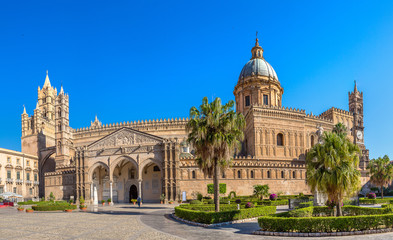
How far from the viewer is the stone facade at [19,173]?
6269 centimetres

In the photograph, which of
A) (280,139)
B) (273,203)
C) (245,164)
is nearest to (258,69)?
(280,139)

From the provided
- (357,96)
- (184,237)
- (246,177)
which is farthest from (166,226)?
(357,96)

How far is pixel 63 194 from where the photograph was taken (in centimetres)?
6141

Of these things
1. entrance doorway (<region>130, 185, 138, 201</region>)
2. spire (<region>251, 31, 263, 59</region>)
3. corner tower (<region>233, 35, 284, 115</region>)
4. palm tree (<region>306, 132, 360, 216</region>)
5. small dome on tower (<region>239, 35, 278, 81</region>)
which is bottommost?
entrance doorway (<region>130, 185, 138, 201</region>)

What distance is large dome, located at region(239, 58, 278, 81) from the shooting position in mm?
70719

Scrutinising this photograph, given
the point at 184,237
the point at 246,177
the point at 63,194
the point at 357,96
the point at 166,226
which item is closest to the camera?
the point at 184,237

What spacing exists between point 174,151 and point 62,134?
31.0 m

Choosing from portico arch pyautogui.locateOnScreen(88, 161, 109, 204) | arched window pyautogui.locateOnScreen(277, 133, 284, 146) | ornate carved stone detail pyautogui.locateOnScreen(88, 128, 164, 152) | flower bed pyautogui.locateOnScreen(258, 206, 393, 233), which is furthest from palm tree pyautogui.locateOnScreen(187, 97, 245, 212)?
arched window pyautogui.locateOnScreen(277, 133, 284, 146)

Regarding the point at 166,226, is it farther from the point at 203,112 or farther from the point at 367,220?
the point at 367,220

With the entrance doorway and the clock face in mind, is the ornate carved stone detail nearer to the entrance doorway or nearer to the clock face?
the entrance doorway

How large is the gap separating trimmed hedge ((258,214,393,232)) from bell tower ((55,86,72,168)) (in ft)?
196

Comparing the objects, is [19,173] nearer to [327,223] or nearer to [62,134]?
[62,134]

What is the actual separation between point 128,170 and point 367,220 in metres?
45.9

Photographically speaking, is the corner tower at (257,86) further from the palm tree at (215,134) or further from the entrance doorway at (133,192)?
the palm tree at (215,134)
